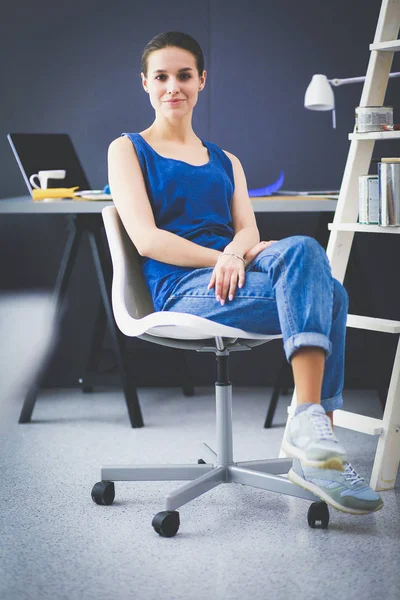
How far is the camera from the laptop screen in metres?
3.26

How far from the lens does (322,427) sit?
5.90 feet

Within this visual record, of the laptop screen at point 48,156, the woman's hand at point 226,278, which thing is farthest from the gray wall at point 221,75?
the woman's hand at point 226,278

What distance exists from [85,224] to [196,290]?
1321mm

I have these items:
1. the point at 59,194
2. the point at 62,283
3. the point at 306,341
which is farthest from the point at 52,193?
the point at 306,341

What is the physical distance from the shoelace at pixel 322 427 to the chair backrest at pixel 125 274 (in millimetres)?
622

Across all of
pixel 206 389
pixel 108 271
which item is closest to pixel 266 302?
pixel 108 271

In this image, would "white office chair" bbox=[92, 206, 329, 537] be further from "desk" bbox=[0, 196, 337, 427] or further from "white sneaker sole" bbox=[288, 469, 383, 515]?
"desk" bbox=[0, 196, 337, 427]

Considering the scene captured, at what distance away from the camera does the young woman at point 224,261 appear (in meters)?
1.85

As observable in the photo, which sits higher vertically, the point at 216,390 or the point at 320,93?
the point at 320,93

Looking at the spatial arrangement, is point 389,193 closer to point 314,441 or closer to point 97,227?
point 314,441

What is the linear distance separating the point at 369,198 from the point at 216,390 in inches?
28.6

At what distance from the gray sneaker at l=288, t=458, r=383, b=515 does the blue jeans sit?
0.19 meters

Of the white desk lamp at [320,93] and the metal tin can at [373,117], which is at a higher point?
the metal tin can at [373,117]

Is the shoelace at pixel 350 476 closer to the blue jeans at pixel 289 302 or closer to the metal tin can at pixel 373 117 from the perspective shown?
the blue jeans at pixel 289 302
